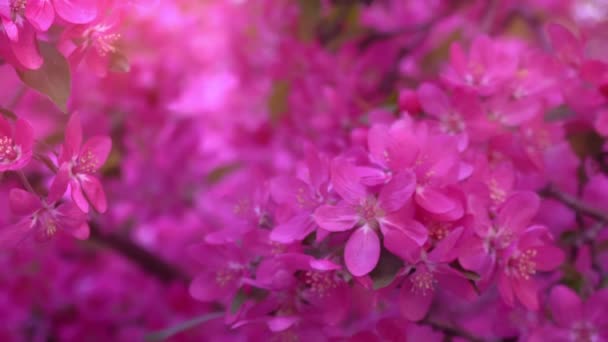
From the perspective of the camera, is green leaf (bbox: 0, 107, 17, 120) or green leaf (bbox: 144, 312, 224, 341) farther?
green leaf (bbox: 144, 312, 224, 341)

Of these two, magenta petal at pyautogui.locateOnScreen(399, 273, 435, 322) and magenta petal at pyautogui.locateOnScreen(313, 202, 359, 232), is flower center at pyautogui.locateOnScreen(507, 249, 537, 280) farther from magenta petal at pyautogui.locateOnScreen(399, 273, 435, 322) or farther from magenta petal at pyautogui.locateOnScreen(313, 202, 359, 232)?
magenta petal at pyautogui.locateOnScreen(313, 202, 359, 232)

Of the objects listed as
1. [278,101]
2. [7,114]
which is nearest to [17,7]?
[7,114]

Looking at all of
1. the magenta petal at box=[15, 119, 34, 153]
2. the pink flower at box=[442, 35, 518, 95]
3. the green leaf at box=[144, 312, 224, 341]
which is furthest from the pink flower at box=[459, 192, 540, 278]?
the magenta petal at box=[15, 119, 34, 153]

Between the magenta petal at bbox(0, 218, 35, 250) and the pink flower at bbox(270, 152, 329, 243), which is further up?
the magenta petal at bbox(0, 218, 35, 250)

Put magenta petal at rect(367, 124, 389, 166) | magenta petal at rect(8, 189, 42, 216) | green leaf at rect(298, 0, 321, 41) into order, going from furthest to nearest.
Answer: green leaf at rect(298, 0, 321, 41) < magenta petal at rect(367, 124, 389, 166) < magenta petal at rect(8, 189, 42, 216)

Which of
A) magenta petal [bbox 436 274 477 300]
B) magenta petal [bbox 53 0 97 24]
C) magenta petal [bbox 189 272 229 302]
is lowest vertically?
magenta petal [bbox 189 272 229 302]

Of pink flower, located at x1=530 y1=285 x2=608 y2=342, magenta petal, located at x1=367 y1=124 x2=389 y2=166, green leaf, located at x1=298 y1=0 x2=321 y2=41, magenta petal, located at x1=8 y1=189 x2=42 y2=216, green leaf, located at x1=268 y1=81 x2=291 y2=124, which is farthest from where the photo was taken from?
green leaf, located at x1=268 y1=81 x2=291 y2=124
